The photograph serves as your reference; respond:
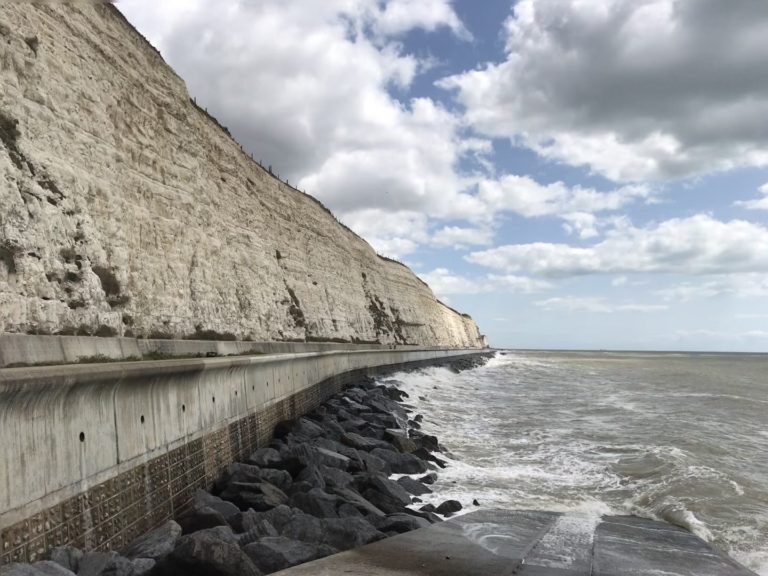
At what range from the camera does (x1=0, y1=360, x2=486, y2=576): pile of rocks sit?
15.9 ft

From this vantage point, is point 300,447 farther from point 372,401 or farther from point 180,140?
point 180,140

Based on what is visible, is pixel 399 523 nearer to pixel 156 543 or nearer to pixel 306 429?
pixel 156 543

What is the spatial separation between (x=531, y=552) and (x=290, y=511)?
305cm

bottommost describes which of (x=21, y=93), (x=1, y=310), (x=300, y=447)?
(x=300, y=447)

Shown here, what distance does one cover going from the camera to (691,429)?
767 inches

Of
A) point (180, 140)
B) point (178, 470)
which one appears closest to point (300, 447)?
point (178, 470)

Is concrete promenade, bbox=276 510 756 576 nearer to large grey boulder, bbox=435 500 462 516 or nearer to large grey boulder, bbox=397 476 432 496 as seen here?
large grey boulder, bbox=435 500 462 516

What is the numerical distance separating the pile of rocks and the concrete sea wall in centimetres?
28

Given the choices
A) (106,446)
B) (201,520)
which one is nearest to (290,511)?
(201,520)

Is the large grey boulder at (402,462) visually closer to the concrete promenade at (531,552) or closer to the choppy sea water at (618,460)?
the choppy sea water at (618,460)

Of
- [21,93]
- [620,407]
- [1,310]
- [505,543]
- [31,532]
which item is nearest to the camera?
[31,532]

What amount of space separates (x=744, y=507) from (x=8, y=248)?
13.2 meters

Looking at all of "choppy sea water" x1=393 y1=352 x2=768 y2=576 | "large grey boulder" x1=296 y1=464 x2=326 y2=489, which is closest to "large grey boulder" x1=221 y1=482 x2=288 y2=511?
"large grey boulder" x1=296 y1=464 x2=326 y2=489

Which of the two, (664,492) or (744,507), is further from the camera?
(664,492)
